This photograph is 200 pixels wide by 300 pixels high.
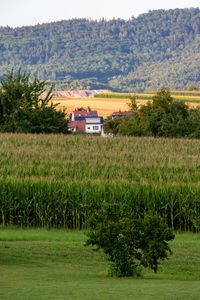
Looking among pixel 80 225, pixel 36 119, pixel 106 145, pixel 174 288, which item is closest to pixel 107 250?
pixel 174 288

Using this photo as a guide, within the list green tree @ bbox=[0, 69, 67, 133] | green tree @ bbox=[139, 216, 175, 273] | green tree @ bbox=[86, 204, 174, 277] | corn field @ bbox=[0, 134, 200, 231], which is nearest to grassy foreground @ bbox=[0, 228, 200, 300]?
green tree @ bbox=[86, 204, 174, 277]

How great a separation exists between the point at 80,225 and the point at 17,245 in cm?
758

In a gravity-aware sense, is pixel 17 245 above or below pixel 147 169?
below

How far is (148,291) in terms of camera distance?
1052 centimetres

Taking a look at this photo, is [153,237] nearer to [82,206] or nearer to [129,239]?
[129,239]

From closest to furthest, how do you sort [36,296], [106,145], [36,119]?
[36,296]
[106,145]
[36,119]

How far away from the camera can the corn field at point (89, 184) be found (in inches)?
1083

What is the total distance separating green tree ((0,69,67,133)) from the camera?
67500mm

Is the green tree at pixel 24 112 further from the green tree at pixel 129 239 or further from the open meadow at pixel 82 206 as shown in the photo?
the green tree at pixel 129 239

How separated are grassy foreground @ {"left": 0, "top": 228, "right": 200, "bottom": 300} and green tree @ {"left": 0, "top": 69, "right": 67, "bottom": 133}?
141 ft

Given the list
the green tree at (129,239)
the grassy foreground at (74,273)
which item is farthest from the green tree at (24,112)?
the green tree at (129,239)

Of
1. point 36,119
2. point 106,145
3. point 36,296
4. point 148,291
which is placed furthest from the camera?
point 36,119

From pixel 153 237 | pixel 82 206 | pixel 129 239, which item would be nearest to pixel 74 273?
pixel 129 239

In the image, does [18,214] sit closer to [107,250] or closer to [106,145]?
[107,250]
